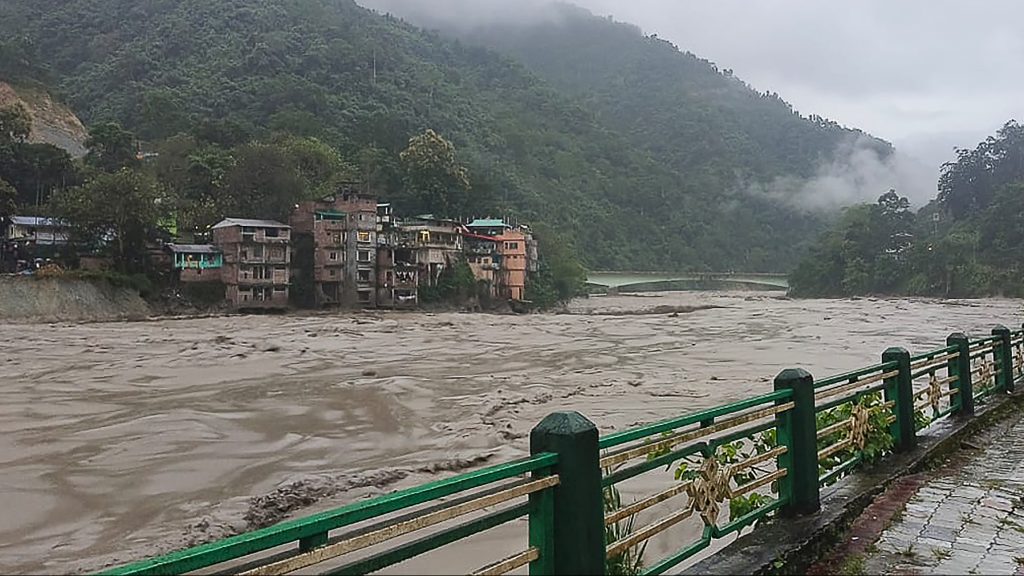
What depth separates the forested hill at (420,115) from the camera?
243 ft

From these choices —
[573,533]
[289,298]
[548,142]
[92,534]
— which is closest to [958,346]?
[573,533]

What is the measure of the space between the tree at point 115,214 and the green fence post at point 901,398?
132ft

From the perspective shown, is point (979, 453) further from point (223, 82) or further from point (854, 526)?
point (223, 82)

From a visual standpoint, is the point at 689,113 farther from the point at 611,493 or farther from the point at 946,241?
the point at 611,493

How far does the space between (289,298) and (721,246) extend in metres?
82.0

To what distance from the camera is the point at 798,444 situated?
4.19 metres

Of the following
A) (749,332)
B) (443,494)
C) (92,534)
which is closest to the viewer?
(443,494)

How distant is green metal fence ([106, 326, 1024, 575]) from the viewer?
2035mm

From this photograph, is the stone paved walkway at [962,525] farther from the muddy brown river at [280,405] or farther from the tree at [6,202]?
the tree at [6,202]

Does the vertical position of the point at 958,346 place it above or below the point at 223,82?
below

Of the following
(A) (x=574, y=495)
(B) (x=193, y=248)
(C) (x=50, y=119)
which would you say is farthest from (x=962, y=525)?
(C) (x=50, y=119)

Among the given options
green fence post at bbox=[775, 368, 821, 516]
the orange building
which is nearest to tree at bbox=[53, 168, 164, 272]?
the orange building

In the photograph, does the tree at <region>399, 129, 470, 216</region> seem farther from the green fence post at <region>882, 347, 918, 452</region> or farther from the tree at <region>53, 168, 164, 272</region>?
the green fence post at <region>882, 347, 918, 452</region>

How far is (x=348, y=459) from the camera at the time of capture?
33.7 feet
